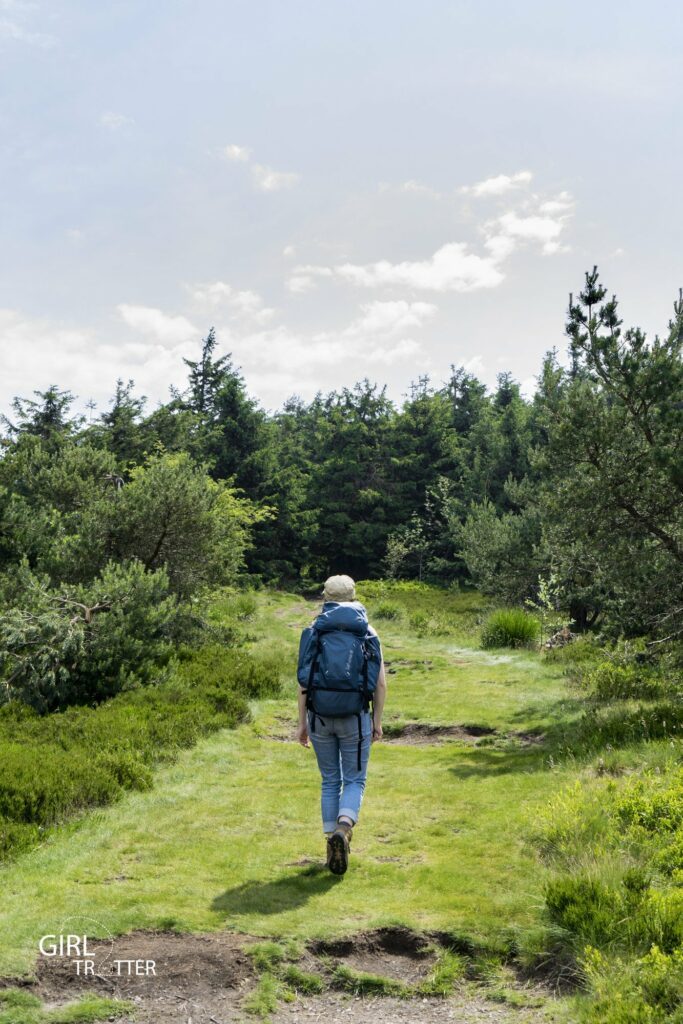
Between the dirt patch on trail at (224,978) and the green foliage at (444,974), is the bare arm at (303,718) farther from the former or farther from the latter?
the green foliage at (444,974)

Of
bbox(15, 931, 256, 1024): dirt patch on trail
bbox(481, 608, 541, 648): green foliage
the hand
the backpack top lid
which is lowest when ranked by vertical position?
bbox(15, 931, 256, 1024): dirt patch on trail

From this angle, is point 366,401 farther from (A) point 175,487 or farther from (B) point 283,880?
(B) point 283,880

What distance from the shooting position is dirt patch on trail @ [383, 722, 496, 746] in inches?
396

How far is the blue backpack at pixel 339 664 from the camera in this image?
5254 millimetres

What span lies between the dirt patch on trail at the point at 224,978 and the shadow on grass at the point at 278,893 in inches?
14.7

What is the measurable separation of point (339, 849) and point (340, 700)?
3.38 feet

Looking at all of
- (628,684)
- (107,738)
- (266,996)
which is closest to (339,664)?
(266,996)

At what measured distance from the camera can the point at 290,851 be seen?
590cm

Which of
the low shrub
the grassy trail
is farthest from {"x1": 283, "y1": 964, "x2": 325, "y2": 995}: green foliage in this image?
the low shrub

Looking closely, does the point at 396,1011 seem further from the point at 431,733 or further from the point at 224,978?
the point at 431,733

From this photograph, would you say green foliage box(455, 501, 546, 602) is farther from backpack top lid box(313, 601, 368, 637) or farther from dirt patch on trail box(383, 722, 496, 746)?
backpack top lid box(313, 601, 368, 637)

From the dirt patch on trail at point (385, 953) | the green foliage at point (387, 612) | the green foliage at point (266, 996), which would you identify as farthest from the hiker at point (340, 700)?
the green foliage at point (387, 612)

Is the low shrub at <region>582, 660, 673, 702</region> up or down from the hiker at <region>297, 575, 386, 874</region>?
down

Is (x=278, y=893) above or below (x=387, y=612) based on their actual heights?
below
